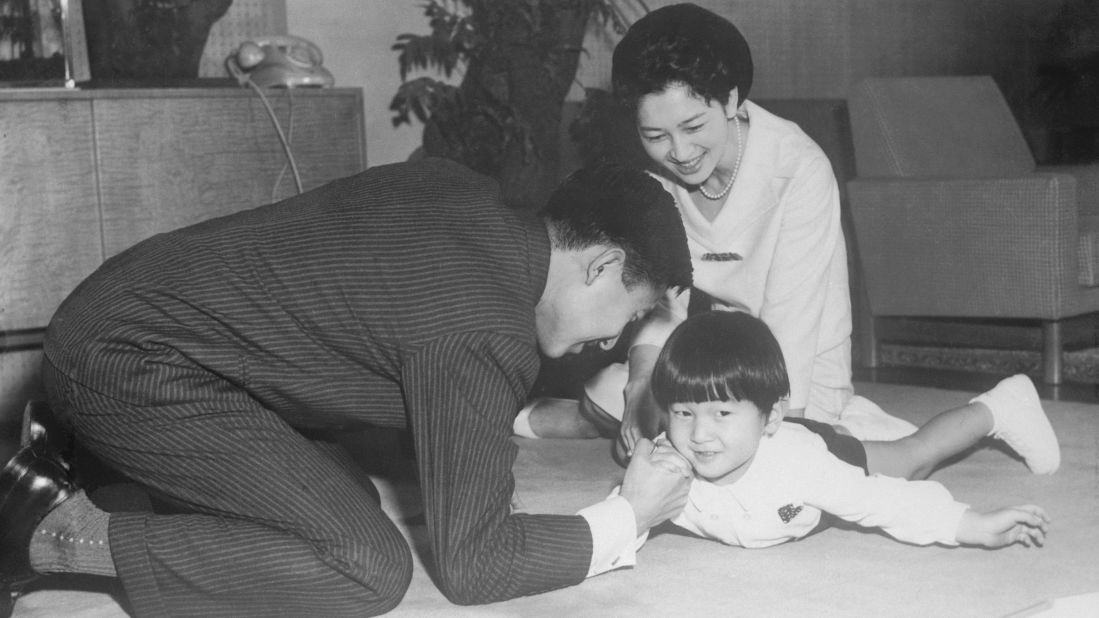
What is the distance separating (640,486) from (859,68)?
3.99m

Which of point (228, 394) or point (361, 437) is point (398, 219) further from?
point (361, 437)

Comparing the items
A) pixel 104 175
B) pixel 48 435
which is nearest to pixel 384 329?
pixel 48 435

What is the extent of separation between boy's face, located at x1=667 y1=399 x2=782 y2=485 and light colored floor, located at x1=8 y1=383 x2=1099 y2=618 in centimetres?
17

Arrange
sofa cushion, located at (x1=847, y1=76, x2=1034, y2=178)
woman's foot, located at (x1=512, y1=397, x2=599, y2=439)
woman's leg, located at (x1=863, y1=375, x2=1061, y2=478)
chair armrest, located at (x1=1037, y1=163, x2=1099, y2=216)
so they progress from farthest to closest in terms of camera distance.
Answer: chair armrest, located at (x1=1037, y1=163, x2=1099, y2=216)
sofa cushion, located at (x1=847, y1=76, x2=1034, y2=178)
woman's foot, located at (x1=512, y1=397, x2=599, y2=439)
woman's leg, located at (x1=863, y1=375, x2=1061, y2=478)

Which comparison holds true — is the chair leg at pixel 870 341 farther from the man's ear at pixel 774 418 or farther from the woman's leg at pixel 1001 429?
the man's ear at pixel 774 418

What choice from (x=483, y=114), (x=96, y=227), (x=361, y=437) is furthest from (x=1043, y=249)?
(x=96, y=227)

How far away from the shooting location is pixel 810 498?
1938mm

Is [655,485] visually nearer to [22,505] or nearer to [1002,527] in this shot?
[1002,527]

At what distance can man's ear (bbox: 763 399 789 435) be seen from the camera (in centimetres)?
194

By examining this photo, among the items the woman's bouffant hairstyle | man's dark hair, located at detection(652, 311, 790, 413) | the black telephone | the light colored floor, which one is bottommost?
the light colored floor

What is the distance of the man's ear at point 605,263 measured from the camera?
1.62m

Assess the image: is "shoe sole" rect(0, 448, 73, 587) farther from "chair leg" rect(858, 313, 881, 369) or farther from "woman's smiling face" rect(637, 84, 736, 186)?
"chair leg" rect(858, 313, 881, 369)

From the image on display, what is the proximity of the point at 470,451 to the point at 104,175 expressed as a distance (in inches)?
77.1

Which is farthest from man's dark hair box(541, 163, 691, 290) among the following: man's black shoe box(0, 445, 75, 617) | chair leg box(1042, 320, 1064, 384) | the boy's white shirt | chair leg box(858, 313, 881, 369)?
chair leg box(858, 313, 881, 369)
